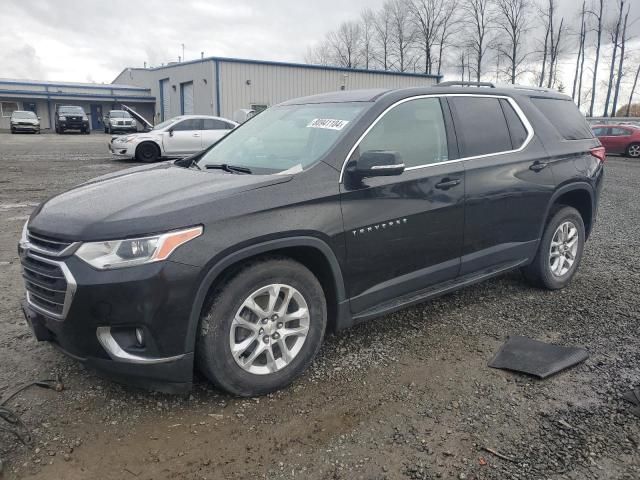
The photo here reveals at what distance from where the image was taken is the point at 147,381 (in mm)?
2654

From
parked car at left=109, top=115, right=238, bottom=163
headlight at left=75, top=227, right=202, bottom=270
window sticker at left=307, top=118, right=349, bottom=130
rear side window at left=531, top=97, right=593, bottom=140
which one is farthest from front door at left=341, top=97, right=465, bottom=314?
parked car at left=109, top=115, right=238, bottom=163

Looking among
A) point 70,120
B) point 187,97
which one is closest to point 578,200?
point 187,97

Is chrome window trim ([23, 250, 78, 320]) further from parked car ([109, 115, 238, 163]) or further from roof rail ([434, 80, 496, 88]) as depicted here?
parked car ([109, 115, 238, 163])

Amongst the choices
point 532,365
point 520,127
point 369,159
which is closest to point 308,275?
point 369,159

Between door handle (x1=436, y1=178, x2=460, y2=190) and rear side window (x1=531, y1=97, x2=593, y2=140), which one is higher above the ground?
rear side window (x1=531, y1=97, x2=593, y2=140)

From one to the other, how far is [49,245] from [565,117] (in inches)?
175

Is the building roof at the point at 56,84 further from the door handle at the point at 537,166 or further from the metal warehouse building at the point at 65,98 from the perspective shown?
the door handle at the point at 537,166

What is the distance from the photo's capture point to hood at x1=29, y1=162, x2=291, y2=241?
2.56 metres

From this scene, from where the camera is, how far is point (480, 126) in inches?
158

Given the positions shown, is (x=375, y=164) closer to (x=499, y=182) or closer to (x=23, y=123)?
(x=499, y=182)

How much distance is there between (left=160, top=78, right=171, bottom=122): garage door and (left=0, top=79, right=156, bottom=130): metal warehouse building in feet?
22.9

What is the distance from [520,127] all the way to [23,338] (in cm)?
424

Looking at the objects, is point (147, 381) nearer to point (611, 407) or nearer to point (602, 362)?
point (611, 407)

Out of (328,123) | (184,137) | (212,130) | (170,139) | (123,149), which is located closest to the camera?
→ (328,123)
